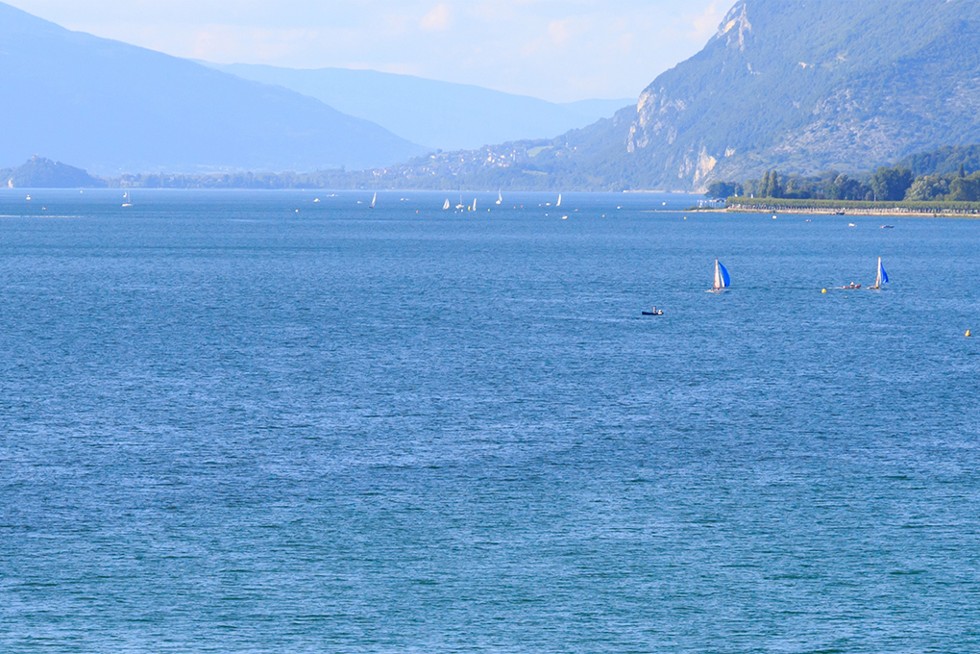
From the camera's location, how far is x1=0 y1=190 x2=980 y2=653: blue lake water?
48.8m

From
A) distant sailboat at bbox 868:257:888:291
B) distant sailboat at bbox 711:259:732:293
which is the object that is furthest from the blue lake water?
distant sailboat at bbox 868:257:888:291

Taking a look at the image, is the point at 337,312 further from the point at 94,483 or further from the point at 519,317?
the point at 94,483

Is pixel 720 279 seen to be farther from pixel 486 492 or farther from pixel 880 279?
pixel 486 492

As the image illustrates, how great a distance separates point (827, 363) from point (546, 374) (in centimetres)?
2118

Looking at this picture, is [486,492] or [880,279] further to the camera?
[880,279]

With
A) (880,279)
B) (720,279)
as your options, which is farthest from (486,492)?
(880,279)

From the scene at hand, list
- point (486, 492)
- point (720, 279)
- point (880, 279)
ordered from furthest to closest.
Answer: point (880, 279) → point (720, 279) → point (486, 492)

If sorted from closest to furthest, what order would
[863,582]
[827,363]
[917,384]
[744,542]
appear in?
1. [863,582]
2. [744,542]
3. [917,384]
4. [827,363]

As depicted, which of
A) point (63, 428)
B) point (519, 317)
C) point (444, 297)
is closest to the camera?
point (63, 428)

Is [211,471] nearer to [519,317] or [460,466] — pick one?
[460,466]

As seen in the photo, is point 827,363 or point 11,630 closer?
point 11,630

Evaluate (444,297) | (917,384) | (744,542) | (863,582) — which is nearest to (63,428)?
(744,542)

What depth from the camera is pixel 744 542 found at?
57.3 metres

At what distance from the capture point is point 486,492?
64.5m
